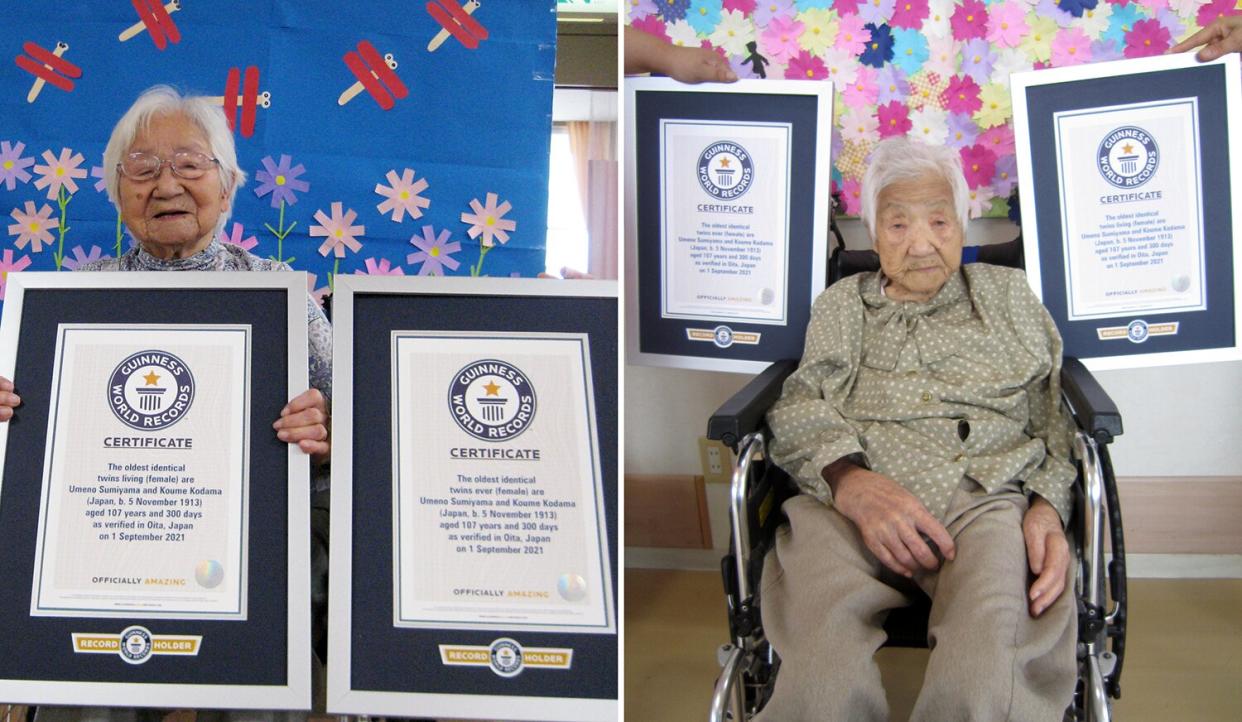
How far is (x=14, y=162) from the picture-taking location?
2.11m

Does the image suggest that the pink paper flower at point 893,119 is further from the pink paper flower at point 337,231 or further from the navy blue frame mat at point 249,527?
the navy blue frame mat at point 249,527

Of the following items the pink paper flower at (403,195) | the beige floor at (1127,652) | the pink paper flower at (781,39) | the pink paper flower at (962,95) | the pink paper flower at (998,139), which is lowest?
the beige floor at (1127,652)

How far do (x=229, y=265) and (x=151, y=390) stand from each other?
10.0 inches

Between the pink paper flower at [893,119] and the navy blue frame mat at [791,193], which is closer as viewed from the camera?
the navy blue frame mat at [791,193]

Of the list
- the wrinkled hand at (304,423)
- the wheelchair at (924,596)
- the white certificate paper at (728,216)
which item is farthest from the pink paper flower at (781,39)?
the wrinkled hand at (304,423)

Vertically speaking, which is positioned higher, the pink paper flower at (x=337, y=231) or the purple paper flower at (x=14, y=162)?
the purple paper flower at (x=14, y=162)

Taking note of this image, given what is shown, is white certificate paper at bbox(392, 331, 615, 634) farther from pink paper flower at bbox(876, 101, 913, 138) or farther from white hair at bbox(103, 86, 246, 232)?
pink paper flower at bbox(876, 101, 913, 138)

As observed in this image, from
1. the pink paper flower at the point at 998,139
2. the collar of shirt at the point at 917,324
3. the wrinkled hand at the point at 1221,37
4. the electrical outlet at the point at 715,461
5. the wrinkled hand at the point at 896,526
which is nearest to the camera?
the wrinkled hand at the point at 896,526

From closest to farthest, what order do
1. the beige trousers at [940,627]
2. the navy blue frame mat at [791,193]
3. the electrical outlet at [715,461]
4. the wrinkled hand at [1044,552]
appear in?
the beige trousers at [940,627], the wrinkled hand at [1044,552], the navy blue frame mat at [791,193], the electrical outlet at [715,461]

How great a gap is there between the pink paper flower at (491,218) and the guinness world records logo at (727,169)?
0.65m

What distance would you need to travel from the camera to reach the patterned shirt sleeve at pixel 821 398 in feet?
7.10

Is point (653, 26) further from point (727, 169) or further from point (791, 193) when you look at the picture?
point (791, 193)

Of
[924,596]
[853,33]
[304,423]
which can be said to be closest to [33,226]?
[304,423]

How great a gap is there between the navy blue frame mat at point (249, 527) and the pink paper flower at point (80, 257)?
0.38 feet
